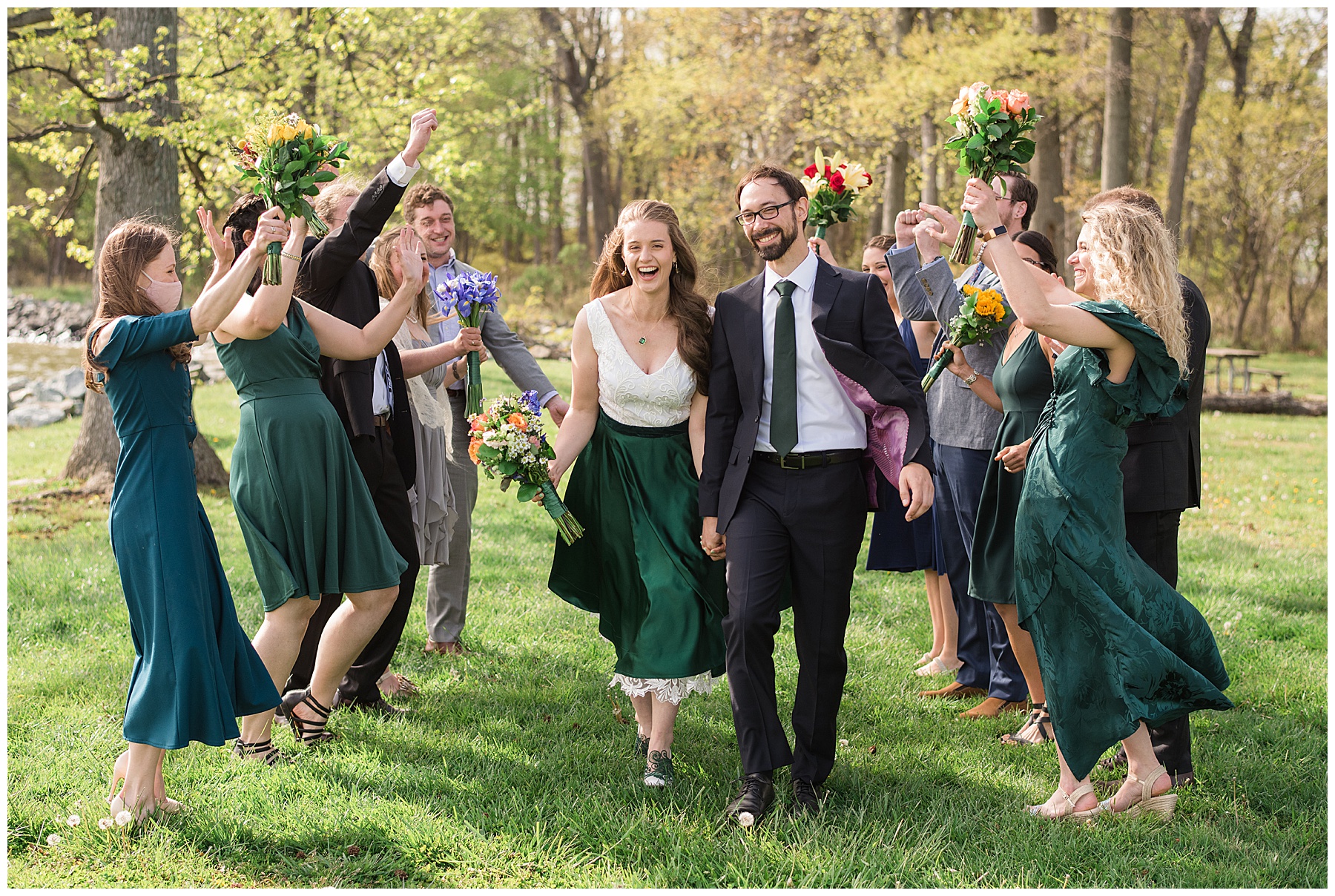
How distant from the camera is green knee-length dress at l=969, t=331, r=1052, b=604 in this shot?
4.80 meters

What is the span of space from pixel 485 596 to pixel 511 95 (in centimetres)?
3629

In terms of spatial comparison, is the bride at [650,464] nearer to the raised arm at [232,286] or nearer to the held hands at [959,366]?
the held hands at [959,366]

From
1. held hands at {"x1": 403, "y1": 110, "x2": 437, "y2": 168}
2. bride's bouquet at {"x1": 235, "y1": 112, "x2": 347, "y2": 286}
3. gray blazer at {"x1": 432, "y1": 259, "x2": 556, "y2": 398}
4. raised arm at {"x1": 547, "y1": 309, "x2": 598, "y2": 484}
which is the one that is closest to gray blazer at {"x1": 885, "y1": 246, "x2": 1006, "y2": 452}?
raised arm at {"x1": 547, "y1": 309, "x2": 598, "y2": 484}

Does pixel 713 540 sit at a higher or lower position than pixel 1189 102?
lower

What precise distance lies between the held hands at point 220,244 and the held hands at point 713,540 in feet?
7.51

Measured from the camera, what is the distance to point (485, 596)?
765 cm

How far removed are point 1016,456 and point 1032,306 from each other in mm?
967

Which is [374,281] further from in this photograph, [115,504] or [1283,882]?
[1283,882]

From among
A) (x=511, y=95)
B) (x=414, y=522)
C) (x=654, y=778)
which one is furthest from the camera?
(x=511, y=95)

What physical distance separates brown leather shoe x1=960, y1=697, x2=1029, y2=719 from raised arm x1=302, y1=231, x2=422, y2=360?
3.49m

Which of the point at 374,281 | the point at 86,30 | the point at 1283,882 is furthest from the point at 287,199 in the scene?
the point at 86,30

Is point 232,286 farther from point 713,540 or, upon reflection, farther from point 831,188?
point 831,188

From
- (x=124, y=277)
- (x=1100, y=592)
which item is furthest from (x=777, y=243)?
(x=124, y=277)

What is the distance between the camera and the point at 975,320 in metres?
4.67
